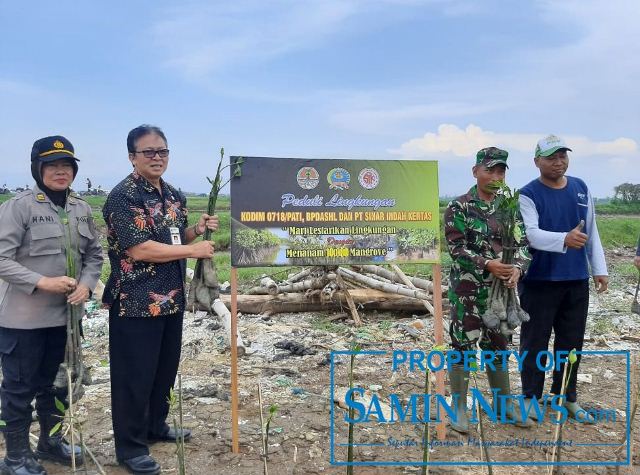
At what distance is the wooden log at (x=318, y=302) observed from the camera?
786 cm

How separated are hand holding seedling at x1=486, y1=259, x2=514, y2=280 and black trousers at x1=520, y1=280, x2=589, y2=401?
60 cm

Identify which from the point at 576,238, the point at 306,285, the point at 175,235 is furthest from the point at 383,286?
the point at 175,235

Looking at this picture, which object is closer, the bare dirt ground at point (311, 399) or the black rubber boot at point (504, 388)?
the bare dirt ground at point (311, 399)

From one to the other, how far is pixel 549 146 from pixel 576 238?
0.72 meters

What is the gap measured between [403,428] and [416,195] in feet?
5.95

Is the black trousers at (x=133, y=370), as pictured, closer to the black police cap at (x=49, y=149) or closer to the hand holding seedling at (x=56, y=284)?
the hand holding seedling at (x=56, y=284)

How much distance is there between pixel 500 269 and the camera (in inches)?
141

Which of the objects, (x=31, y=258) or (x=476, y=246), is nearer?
(x=31, y=258)

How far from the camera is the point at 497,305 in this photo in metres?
3.62

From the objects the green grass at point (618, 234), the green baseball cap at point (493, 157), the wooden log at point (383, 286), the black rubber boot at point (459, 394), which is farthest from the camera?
the green grass at point (618, 234)

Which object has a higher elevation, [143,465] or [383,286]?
[383,286]

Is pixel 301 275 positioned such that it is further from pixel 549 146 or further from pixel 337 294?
pixel 549 146

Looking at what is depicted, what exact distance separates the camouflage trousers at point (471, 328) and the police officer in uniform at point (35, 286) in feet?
8.36

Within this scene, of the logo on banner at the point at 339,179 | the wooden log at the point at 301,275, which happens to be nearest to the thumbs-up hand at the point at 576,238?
the logo on banner at the point at 339,179
